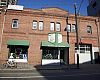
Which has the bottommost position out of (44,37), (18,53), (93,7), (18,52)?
(18,53)

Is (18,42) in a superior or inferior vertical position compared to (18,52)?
superior

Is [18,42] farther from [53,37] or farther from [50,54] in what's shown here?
[53,37]

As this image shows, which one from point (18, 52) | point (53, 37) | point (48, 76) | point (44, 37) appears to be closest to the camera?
point (48, 76)

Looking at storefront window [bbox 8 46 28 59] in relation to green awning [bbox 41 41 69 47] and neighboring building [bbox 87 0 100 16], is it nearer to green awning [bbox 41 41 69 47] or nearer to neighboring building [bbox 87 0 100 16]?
green awning [bbox 41 41 69 47]

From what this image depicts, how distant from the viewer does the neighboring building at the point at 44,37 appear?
27359 millimetres

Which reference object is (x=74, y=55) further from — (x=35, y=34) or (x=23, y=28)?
(x=23, y=28)

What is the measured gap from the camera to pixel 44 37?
28547 millimetres

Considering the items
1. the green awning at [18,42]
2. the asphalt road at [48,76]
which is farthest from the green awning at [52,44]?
the asphalt road at [48,76]

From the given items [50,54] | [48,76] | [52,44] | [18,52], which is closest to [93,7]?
[52,44]

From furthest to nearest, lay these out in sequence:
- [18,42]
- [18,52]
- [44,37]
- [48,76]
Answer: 1. [44,37]
2. [18,52]
3. [18,42]
4. [48,76]

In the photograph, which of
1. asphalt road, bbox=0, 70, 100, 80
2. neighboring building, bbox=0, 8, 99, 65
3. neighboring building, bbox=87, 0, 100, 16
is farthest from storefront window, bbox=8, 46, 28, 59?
neighboring building, bbox=87, 0, 100, 16

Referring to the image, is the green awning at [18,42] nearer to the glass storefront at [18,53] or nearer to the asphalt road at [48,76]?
the glass storefront at [18,53]

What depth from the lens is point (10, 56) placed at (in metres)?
27.1

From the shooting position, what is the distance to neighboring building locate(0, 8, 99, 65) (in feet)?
89.8
